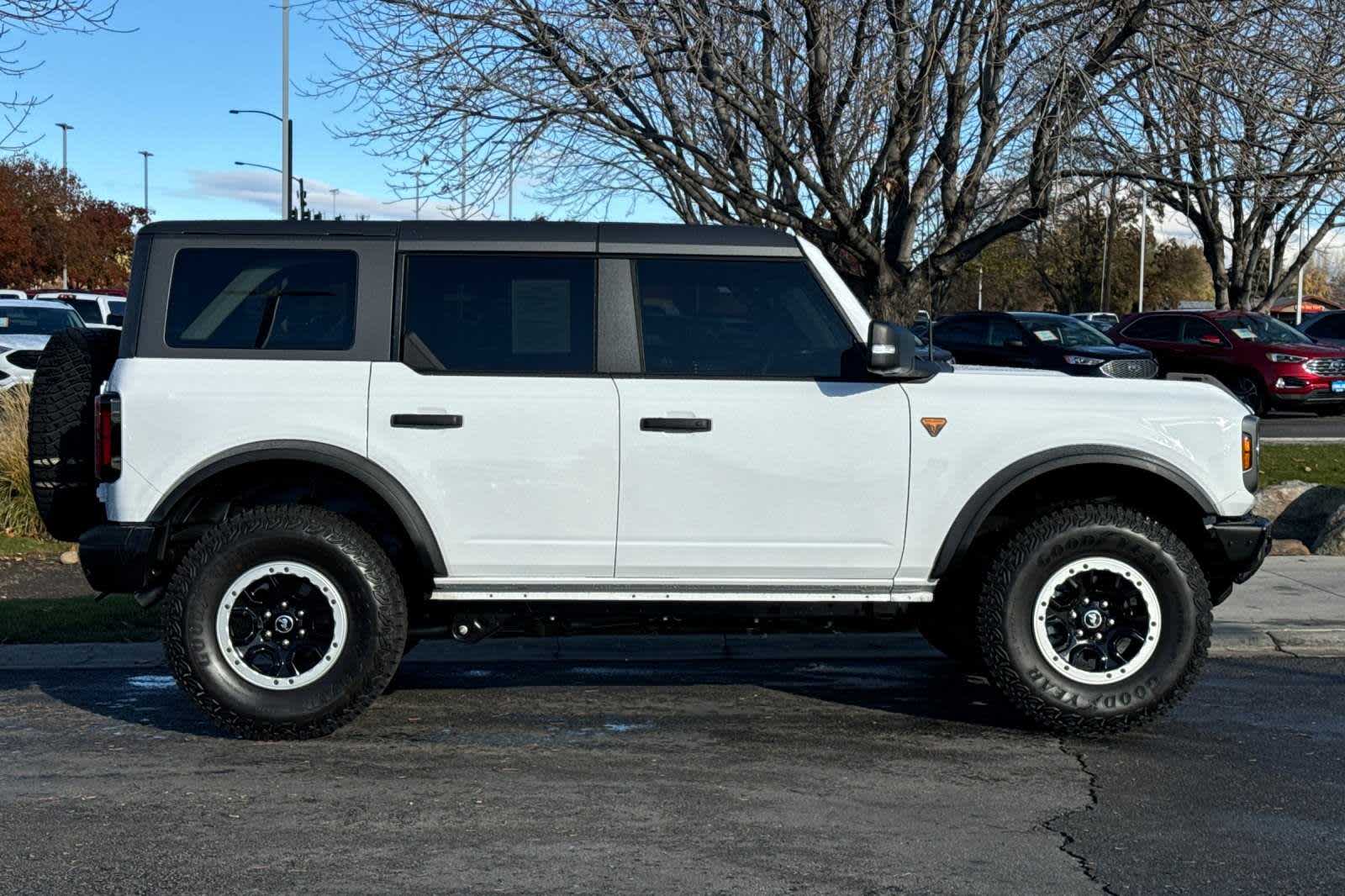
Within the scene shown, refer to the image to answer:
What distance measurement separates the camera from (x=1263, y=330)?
24.7 m

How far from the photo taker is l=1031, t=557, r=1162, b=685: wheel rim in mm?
6113

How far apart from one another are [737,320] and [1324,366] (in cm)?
2043

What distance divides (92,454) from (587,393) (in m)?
2.15

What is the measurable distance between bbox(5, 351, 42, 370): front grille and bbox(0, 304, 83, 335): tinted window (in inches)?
112

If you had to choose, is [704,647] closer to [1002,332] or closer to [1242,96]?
[1242,96]

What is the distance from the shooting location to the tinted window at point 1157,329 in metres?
25.7

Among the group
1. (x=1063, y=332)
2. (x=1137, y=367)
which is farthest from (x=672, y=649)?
(x=1063, y=332)

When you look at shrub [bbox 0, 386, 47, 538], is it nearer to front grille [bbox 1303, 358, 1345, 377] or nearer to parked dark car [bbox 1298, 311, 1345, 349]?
front grille [bbox 1303, 358, 1345, 377]

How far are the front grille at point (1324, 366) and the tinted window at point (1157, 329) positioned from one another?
97.0 inches

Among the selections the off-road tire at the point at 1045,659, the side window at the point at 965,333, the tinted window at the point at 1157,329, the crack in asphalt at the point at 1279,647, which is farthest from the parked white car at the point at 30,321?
the tinted window at the point at 1157,329

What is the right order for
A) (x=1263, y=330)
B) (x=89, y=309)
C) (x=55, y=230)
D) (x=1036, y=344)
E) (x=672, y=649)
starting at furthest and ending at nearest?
(x=55, y=230) → (x=89, y=309) → (x=1263, y=330) → (x=1036, y=344) → (x=672, y=649)

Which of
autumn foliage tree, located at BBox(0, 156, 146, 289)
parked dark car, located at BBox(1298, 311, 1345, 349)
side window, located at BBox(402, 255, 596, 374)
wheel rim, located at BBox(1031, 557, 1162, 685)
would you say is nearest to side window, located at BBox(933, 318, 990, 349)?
parked dark car, located at BBox(1298, 311, 1345, 349)

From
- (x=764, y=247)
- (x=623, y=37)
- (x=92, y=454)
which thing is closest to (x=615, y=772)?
(x=764, y=247)

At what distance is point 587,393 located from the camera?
6.00m
